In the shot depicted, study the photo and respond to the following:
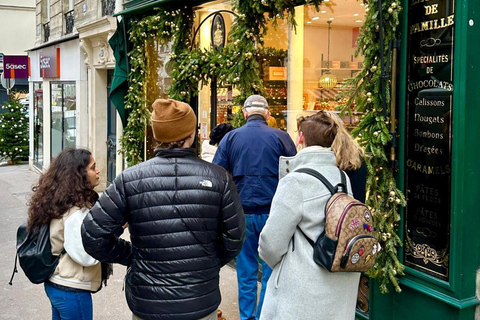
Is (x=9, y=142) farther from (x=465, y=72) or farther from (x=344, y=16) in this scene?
(x=465, y=72)

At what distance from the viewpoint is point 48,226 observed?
11.7 feet

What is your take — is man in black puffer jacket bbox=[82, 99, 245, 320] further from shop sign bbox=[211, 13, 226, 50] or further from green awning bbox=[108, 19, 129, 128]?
green awning bbox=[108, 19, 129, 128]

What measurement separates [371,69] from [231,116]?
3338 mm

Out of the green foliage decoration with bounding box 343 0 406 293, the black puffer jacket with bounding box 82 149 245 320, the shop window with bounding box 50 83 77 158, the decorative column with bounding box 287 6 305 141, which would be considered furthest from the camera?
the shop window with bounding box 50 83 77 158

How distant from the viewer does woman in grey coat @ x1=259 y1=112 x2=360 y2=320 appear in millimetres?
3031

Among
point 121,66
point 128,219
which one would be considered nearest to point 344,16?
point 128,219

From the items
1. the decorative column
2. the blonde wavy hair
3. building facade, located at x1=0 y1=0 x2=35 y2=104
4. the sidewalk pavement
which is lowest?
the sidewalk pavement

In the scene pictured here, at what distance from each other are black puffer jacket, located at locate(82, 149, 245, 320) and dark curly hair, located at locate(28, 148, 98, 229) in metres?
0.58

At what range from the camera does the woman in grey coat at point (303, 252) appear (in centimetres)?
303

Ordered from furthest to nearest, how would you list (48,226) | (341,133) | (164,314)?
(48,226) → (341,133) → (164,314)

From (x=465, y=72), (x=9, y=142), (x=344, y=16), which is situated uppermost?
(x=344, y=16)

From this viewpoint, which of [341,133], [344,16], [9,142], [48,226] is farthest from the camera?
[9,142]

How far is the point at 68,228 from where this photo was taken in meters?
3.49

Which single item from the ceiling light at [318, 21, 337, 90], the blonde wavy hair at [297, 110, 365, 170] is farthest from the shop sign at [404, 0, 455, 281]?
the ceiling light at [318, 21, 337, 90]
